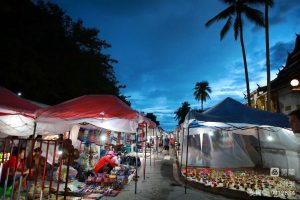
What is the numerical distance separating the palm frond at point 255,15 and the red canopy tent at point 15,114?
20076 mm

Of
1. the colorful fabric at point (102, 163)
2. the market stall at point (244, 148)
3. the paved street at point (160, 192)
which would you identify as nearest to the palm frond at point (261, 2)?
the market stall at point (244, 148)

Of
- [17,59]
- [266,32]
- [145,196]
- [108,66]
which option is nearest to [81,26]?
[108,66]

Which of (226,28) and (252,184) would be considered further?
(226,28)

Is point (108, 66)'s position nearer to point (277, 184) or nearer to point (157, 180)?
point (157, 180)

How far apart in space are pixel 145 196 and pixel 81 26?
62.8ft

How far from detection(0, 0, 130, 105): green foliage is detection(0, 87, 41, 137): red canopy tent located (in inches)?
226

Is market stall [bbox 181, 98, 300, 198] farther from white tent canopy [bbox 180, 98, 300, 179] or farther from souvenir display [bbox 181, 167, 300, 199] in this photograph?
souvenir display [bbox 181, 167, 300, 199]

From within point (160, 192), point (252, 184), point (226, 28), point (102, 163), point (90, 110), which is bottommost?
point (160, 192)

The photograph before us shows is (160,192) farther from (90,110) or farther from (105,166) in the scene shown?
(90,110)

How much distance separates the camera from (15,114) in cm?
783

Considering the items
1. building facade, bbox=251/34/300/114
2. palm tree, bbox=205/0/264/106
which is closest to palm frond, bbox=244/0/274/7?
palm tree, bbox=205/0/264/106

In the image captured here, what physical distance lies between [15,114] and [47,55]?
10.8 meters

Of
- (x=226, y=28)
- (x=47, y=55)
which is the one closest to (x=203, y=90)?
(x=226, y=28)

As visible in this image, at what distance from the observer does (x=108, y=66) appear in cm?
2562
